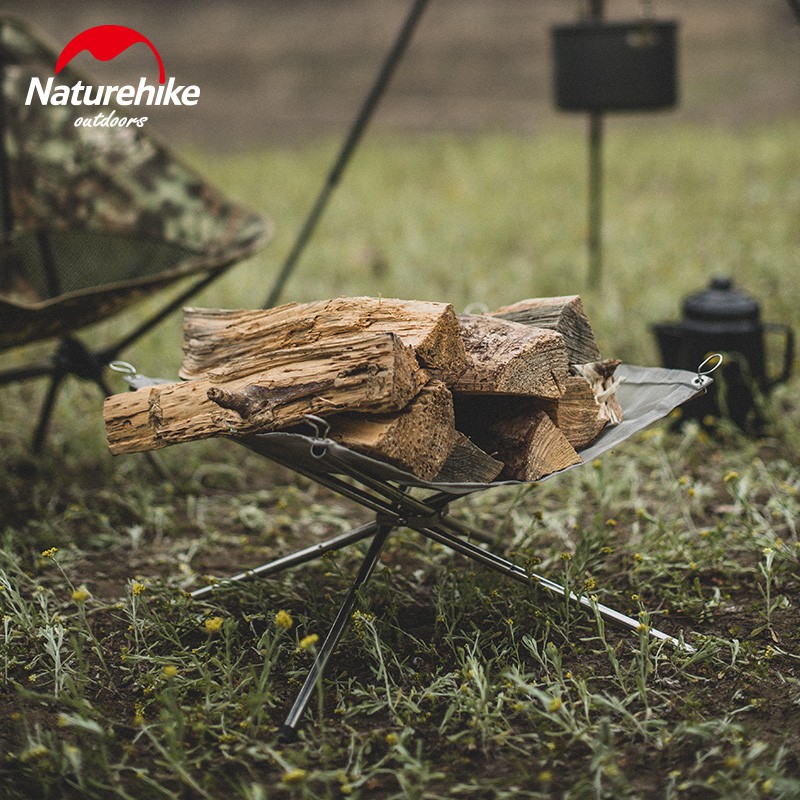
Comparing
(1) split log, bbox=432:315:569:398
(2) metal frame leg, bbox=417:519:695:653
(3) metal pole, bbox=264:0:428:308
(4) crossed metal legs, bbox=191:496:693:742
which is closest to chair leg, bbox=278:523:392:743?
(4) crossed metal legs, bbox=191:496:693:742

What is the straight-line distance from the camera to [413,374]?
1672 millimetres

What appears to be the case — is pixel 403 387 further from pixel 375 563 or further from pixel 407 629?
pixel 407 629

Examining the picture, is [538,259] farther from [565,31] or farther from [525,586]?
[525,586]

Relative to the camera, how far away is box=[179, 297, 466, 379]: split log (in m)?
1.73

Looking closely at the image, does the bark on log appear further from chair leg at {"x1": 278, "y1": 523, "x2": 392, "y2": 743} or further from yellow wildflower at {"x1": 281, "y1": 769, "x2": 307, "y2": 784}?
yellow wildflower at {"x1": 281, "y1": 769, "x2": 307, "y2": 784}

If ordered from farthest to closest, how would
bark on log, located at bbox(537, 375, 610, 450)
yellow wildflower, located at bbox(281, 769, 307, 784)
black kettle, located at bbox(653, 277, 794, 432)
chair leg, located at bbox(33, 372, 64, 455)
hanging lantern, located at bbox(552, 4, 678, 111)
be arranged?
1. hanging lantern, located at bbox(552, 4, 678, 111)
2. black kettle, located at bbox(653, 277, 794, 432)
3. chair leg, located at bbox(33, 372, 64, 455)
4. bark on log, located at bbox(537, 375, 610, 450)
5. yellow wildflower, located at bbox(281, 769, 307, 784)

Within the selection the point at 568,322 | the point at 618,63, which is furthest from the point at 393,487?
the point at 618,63

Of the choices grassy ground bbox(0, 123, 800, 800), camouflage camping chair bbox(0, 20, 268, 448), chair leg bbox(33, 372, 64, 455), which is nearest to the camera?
grassy ground bbox(0, 123, 800, 800)

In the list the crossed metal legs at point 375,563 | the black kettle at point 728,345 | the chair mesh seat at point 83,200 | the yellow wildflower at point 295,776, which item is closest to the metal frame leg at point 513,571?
the crossed metal legs at point 375,563

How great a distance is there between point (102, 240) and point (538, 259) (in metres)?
2.34

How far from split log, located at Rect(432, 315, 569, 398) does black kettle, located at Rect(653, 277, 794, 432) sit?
103cm

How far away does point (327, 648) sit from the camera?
1.74 m

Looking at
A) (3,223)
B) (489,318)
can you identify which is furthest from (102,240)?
(489,318)

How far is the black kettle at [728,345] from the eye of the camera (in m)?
2.72
